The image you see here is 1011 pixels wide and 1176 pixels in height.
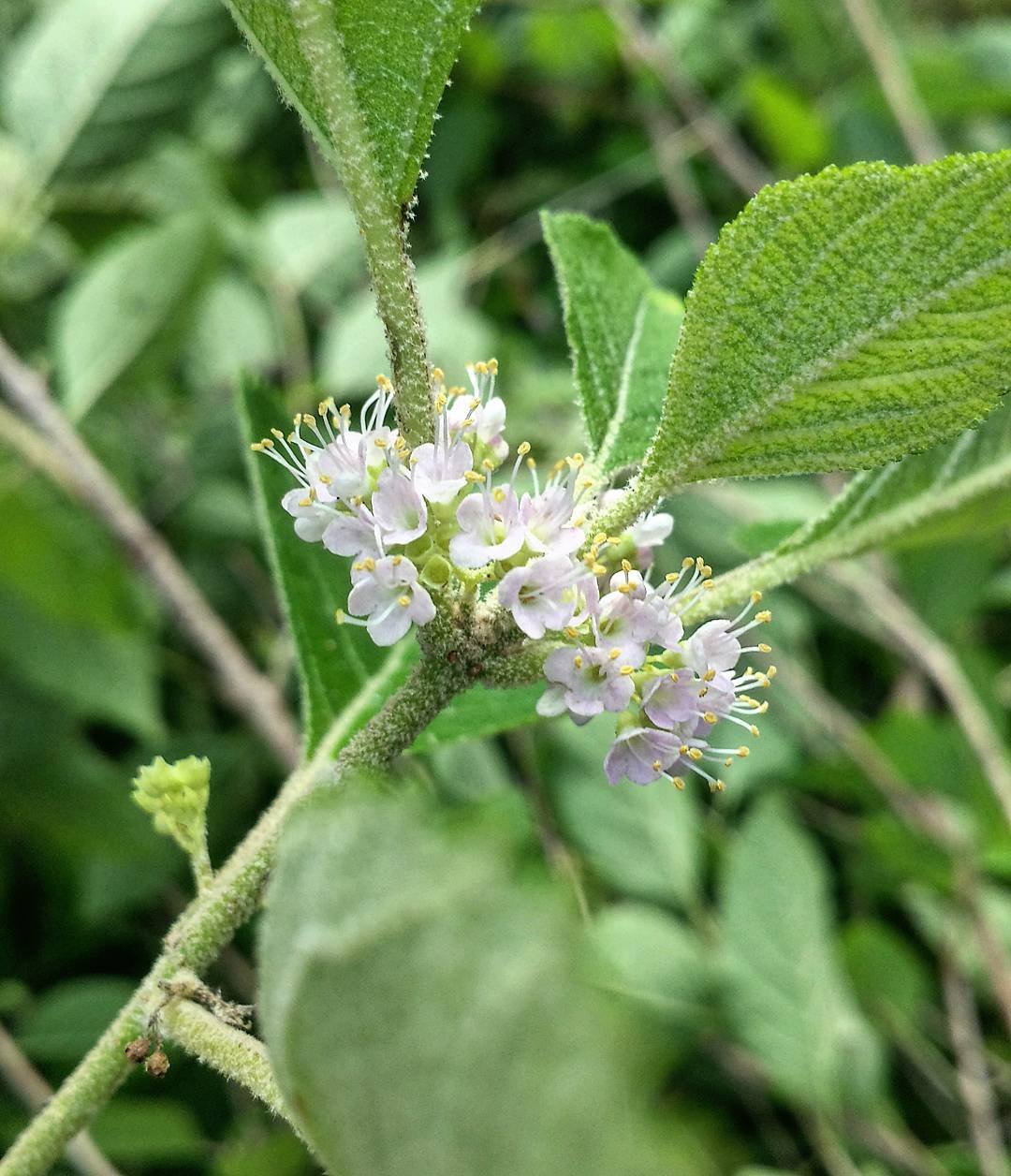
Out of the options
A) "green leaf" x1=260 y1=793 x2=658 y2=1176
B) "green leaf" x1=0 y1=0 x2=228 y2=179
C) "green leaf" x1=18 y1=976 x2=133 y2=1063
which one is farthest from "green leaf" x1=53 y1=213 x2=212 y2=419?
"green leaf" x1=260 y1=793 x2=658 y2=1176

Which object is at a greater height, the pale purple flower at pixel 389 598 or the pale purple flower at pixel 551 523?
the pale purple flower at pixel 389 598

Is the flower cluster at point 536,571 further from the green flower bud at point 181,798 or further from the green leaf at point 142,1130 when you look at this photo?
the green leaf at point 142,1130

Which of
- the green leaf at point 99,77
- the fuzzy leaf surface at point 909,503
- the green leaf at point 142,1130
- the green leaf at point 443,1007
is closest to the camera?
the green leaf at point 443,1007

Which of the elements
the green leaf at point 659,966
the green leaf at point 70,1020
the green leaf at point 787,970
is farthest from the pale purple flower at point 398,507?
the green leaf at point 787,970

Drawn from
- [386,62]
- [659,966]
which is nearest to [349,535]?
[386,62]

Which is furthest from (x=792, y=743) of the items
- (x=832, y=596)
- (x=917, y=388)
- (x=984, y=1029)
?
(x=917, y=388)

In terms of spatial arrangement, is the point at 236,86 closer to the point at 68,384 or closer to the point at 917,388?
the point at 68,384

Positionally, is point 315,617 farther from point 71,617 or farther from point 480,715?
point 71,617

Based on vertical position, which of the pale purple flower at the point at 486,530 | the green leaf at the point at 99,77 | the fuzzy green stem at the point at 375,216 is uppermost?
the green leaf at the point at 99,77
